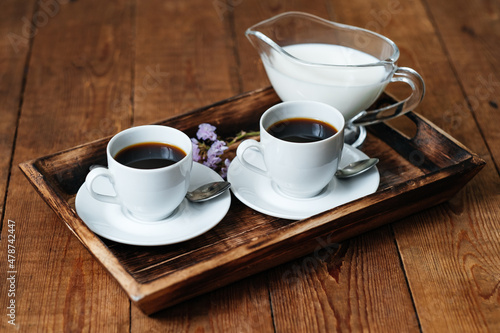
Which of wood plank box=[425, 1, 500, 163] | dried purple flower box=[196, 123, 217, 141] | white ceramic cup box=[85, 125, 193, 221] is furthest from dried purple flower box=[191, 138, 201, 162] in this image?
wood plank box=[425, 1, 500, 163]

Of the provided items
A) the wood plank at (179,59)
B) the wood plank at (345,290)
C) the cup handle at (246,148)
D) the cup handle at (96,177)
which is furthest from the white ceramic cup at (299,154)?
the wood plank at (179,59)

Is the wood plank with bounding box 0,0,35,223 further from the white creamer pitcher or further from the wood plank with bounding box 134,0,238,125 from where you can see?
the white creamer pitcher

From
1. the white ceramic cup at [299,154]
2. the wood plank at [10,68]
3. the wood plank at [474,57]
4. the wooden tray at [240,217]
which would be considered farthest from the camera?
the wood plank at [474,57]

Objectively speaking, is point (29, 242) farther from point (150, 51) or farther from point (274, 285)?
point (150, 51)

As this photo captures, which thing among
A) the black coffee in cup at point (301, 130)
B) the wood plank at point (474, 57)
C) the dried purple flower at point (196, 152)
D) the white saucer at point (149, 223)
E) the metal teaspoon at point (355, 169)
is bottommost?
the wood plank at point (474, 57)

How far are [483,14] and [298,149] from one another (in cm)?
126

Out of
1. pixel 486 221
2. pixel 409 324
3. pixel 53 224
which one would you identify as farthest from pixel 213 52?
pixel 409 324

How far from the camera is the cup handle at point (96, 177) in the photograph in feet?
3.01

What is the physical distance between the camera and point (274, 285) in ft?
3.05

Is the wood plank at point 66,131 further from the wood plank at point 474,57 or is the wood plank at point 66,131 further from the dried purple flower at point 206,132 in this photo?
the wood plank at point 474,57

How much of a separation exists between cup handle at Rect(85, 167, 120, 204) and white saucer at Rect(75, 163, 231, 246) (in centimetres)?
2

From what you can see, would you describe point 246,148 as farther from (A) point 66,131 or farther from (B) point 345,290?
(A) point 66,131

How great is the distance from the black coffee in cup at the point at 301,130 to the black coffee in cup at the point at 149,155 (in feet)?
0.55

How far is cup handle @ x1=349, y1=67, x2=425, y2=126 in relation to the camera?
1.15 metres
